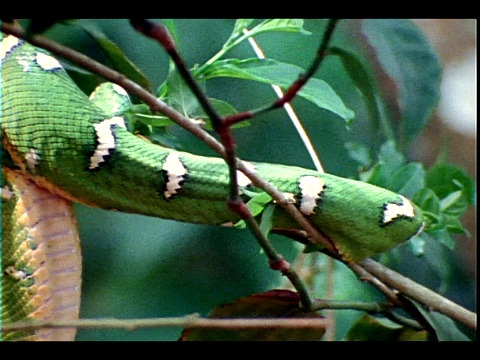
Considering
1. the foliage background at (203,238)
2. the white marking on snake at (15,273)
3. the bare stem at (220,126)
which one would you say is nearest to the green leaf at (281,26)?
the foliage background at (203,238)

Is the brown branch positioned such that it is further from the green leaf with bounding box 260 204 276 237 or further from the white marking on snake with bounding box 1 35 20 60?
the white marking on snake with bounding box 1 35 20 60

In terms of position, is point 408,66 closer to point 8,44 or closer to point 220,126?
point 220,126

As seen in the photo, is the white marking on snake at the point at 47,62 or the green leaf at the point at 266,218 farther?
the white marking on snake at the point at 47,62

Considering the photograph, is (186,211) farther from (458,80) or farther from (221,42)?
(458,80)

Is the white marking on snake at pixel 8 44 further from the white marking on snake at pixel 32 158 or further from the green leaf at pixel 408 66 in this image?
the green leaf at pixel 408 66
